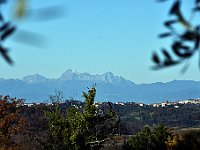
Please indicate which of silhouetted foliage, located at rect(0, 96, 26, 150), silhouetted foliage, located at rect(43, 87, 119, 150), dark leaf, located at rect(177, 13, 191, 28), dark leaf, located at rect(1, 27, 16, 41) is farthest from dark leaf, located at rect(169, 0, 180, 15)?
silhouetted foliage, located at rect(0, 96, 26, 150)

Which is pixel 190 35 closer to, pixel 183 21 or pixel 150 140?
pixel 183 21

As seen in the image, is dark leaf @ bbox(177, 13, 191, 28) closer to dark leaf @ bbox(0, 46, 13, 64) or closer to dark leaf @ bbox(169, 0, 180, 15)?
dark leaf @ bbox(169, 0, 180, 15)

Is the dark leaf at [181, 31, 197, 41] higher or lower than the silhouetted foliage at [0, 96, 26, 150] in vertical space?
lower

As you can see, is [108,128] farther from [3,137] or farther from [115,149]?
[115,149]

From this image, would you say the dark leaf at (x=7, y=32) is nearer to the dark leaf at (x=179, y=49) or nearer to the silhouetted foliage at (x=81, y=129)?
the dark leaf at (x=179, y=49)

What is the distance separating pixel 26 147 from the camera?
8000 centimetres

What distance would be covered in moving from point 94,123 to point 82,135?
2.39 m

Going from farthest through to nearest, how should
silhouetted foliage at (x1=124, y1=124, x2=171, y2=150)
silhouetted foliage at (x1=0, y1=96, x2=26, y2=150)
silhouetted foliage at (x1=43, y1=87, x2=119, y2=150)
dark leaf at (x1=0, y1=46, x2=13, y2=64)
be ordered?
silhouetted foliage at (x1=124, y1=124, x2=171, y2=150) < silhouetted foliage at (x1=0, y1=96, x2=26, y2=150) < silhouetted foliage at (x1=43, y1=87, x2=119, y2=150) < dark leaf at (x1=0, y1=46, x2=13, y2=64)

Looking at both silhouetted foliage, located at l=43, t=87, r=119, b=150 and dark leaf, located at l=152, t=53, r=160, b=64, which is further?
silhouetted foliage, located at l=43, t=87, r=119, b=150

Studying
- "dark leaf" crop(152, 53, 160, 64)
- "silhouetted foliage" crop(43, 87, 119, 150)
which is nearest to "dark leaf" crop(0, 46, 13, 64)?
"dark leaf" crop(152, 53, 160, 64)

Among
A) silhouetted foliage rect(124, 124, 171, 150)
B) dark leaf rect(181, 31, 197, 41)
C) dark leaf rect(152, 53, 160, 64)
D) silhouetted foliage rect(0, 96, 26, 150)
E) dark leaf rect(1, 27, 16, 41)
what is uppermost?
silhouetted foliage rect(0, 96, 26, 150)

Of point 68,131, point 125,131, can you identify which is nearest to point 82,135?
point 68,131

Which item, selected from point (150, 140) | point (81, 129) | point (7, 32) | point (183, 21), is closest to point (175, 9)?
point (183, 21)

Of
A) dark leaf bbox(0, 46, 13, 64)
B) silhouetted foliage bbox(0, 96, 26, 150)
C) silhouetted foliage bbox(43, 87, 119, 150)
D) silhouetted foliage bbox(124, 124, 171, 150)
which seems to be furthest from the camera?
silhouetted foliage bbox(124, 124, 171, 150)
